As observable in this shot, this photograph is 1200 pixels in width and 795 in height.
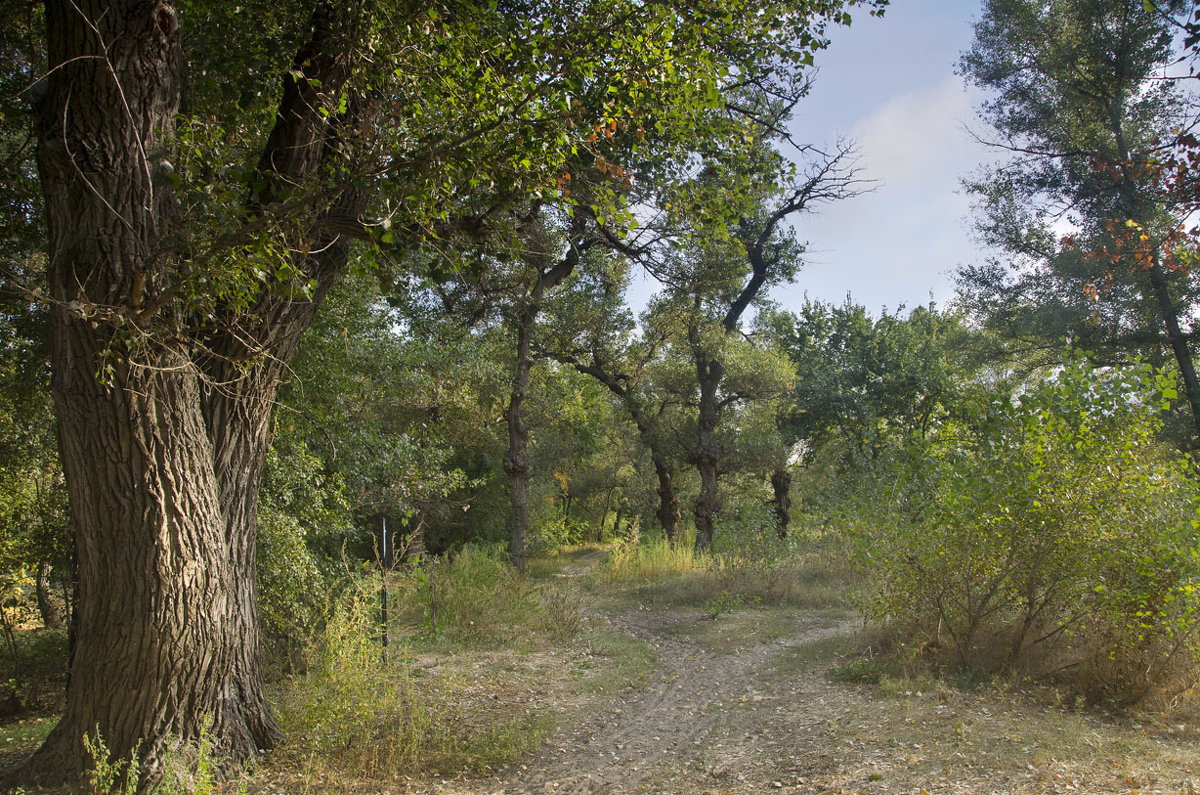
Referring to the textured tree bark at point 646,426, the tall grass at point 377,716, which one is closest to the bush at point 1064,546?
the tall grass at point 377,716

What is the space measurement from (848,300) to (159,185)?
21.6m

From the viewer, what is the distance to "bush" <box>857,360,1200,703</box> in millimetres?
5176

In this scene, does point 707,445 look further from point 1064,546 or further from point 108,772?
point 108,772

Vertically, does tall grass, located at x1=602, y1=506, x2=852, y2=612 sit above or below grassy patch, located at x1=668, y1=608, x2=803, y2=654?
above

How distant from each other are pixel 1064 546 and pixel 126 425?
6507 mm

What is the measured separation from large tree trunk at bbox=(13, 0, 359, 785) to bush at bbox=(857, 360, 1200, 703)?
557 cm

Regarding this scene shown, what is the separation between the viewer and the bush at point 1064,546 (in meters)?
5.18

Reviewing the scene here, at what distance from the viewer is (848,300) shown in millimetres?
Answer: 22766

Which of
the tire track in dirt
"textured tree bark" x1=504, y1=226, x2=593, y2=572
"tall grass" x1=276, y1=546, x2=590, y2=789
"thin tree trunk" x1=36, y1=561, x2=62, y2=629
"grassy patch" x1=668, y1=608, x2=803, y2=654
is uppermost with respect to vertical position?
"textured tree bark" x1=504, y1=226, x2=593, y2=572

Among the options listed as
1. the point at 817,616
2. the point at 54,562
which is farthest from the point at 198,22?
the point at 817,616

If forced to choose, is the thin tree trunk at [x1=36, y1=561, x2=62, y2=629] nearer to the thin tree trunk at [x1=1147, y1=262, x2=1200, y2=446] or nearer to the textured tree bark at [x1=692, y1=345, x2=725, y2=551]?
the textured tree bark at [x1=692, y1=345, x2=725, y2=551]

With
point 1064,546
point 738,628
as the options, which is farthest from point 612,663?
point 1064,546

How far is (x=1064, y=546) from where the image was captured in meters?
5.43

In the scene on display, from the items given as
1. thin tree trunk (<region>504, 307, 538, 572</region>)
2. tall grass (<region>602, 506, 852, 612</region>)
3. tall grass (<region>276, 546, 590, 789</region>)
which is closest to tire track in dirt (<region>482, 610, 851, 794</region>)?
tall grass (<region>276, 546, 590, 789</region>)
